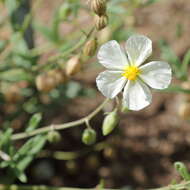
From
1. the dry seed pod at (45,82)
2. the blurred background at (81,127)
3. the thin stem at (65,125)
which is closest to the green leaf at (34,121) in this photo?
the thin stem at (65,125)

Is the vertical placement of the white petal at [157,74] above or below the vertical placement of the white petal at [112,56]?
below

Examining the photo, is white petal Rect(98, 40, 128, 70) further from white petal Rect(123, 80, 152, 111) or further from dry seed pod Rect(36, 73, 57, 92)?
dry seed pod Rect(36, 73, 57, 92)

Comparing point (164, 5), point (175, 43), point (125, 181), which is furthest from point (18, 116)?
point (164, 5)

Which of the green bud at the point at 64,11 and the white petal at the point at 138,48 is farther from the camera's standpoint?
the green bud at the point at 64,11

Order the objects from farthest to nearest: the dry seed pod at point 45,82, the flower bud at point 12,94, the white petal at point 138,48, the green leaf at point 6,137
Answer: the flower bud at point 12,94 → the dry seed pod at point 45,82 → the green leaf at point 6,137 → the white petal at point 138,48

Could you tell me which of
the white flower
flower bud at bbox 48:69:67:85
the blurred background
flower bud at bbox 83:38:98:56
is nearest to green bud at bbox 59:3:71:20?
the blurred background

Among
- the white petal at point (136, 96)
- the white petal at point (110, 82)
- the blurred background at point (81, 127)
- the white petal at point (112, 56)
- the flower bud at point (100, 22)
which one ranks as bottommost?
the blurred background at point (81, 127)

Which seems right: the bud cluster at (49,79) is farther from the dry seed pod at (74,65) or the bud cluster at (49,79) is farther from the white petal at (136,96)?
the white petal at (136,96)

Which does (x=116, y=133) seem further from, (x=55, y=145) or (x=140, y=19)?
(x=140, y=19)
